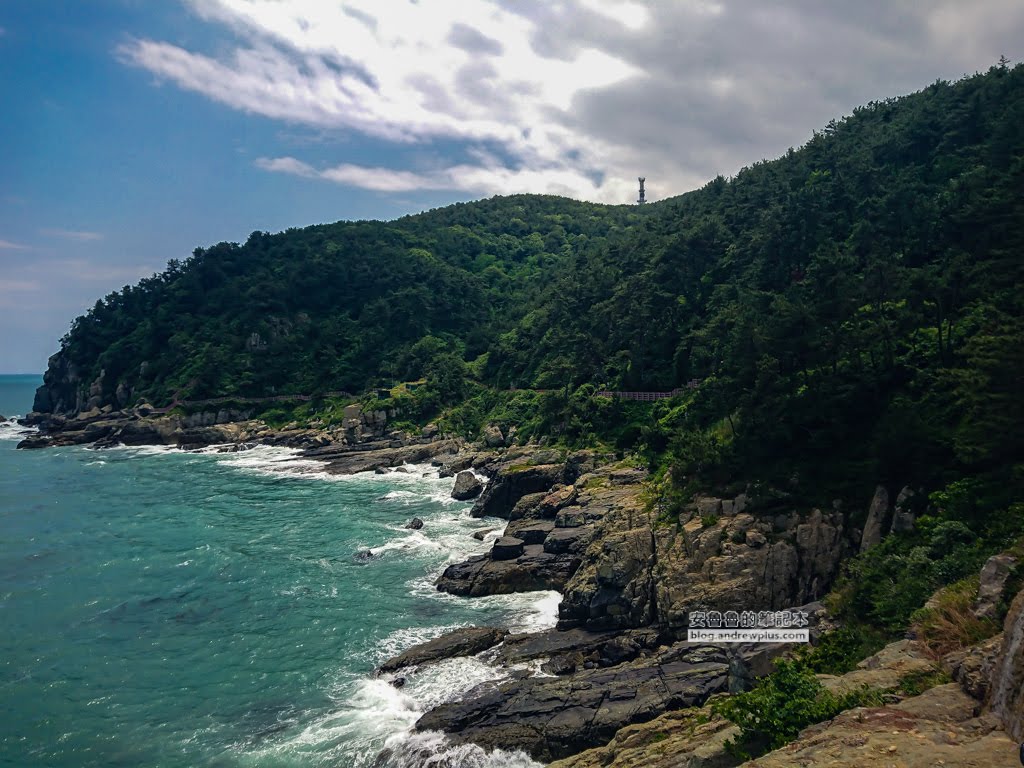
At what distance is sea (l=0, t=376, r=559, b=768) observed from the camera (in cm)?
2614

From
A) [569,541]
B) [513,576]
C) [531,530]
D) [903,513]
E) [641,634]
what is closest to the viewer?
[903,513]

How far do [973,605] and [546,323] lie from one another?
93307 millimetres

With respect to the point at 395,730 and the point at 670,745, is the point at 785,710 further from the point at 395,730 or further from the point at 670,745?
the point at 395,730

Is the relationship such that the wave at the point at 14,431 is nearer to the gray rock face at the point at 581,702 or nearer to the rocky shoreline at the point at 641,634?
the rocky shoreline at the point at 641,634

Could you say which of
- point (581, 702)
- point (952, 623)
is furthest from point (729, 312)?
point (952, 623)

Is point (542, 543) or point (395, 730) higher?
point (542, 543)

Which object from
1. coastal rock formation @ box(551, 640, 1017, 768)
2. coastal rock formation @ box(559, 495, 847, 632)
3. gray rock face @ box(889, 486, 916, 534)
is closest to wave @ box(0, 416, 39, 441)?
coastal rock formation @ box(559, 495, 847, 632)

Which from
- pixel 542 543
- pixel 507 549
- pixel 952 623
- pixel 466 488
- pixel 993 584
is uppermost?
pixel 993 584

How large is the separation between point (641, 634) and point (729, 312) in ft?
116

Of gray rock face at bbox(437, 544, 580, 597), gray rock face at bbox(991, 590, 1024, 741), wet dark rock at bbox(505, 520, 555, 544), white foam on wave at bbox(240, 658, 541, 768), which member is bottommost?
white foam on wave at bbox(240, 658, 541, 768)

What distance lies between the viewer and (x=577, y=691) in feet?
85.8

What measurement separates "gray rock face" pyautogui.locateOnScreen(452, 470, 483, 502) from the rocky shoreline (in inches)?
447

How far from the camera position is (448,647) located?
3203cm

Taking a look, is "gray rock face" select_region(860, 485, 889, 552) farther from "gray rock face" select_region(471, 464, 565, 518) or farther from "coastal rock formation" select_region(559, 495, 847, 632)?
"gray rock face" select_region(471, 464, 565, 518)
